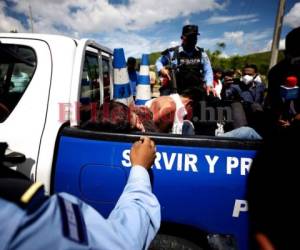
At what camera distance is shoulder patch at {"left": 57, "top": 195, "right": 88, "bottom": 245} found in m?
0.65

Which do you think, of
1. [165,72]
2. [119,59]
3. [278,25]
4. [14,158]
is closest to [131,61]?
[165,72]

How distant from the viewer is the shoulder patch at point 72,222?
0.65 meters

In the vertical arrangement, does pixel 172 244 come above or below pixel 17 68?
below

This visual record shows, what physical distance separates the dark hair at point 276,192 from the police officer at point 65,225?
0.74m

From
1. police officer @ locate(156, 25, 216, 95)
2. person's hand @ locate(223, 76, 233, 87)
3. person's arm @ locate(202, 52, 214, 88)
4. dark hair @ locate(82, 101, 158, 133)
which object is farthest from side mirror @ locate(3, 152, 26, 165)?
person's hand @ locate(223, 76, 233, 87)

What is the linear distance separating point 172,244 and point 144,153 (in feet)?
1.94

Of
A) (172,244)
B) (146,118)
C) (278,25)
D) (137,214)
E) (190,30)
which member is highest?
(278,25)

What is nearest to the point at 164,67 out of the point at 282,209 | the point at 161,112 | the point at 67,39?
the point at 161,112

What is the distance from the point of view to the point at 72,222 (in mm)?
682

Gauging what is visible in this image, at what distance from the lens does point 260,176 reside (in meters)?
1.51

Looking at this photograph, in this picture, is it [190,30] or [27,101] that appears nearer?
[27,101]

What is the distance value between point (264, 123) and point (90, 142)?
208 cm

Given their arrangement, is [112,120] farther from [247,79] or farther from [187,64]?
[247,79]

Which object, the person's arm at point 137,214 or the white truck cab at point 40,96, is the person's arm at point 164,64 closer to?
the white truck cab at point 40,96
